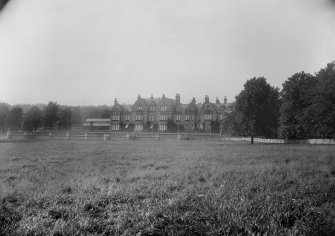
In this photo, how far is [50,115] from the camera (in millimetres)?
66188

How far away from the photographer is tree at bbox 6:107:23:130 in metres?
59.2

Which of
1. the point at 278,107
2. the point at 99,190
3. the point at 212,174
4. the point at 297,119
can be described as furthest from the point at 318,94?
the point at 99,190

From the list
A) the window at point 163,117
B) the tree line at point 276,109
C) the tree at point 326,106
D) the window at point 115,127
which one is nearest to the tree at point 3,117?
the window at point 115,127

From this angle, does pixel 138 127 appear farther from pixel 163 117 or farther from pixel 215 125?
pixel 215 125

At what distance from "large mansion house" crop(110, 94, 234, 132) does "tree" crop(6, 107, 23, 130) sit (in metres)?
27.9

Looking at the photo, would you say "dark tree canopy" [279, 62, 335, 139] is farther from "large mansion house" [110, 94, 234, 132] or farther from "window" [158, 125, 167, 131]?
"window" [158, 125, 167, 131]

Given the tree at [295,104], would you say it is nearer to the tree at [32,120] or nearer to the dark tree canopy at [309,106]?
the dark tree canopy at [309,106]

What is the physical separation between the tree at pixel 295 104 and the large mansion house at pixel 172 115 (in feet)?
96.8

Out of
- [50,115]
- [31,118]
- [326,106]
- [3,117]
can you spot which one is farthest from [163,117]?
[326,106]

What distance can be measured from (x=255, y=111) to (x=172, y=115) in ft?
132

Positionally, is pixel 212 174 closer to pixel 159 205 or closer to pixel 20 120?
pixel 159 205

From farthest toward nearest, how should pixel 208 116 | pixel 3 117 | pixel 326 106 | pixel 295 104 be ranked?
pixel 208 116, pixel 3 117, pixel 295 104, pixel 326 106

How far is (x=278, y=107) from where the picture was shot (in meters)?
48.9

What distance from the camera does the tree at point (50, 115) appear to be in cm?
6569
